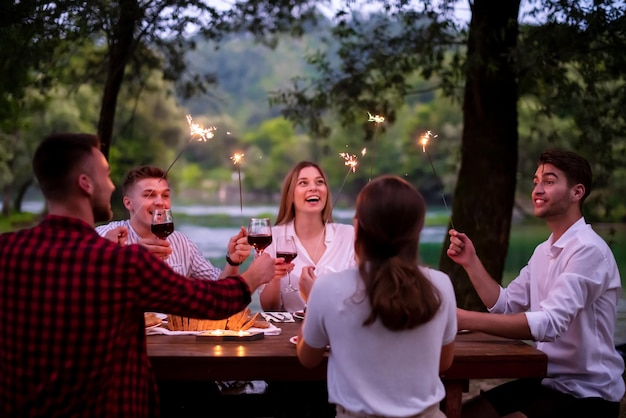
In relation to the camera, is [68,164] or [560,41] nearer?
[68,164]

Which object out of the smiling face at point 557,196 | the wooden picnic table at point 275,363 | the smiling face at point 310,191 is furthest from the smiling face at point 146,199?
the smiling face at point 557,196

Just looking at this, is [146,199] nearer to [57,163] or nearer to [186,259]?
[186,259]

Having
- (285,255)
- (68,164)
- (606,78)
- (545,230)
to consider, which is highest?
(606,78)

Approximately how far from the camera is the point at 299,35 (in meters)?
9.12

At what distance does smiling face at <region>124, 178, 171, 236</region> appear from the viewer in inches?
163

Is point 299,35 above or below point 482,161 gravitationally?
above

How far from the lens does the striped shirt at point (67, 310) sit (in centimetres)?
228

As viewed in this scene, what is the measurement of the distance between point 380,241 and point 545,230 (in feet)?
119

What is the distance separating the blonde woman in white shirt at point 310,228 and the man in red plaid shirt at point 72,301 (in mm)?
1928

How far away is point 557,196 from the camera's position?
131 inches

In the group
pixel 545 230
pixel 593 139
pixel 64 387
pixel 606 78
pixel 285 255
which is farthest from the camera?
pixel 545 230

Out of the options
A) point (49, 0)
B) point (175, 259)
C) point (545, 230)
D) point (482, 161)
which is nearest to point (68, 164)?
point (175, 259)

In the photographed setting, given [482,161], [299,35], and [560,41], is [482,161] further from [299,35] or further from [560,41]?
[299,35]

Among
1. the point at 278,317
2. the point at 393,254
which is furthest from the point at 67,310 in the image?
the point at 278,317
